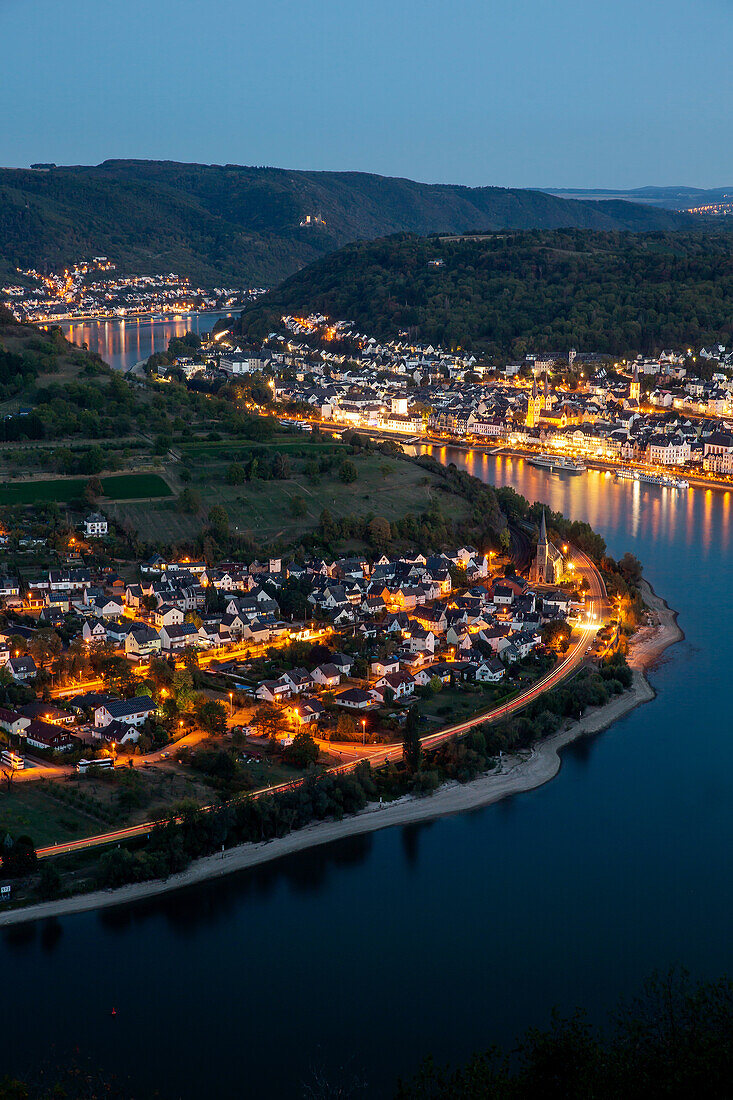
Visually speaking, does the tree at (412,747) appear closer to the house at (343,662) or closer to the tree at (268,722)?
the tree at (268,722)

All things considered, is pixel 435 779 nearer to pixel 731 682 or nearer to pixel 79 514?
pixel 731 682

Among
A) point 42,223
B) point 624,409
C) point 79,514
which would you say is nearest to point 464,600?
point 79,514

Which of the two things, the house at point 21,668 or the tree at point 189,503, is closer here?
the house at point 21,668

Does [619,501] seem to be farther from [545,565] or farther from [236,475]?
[236,475]

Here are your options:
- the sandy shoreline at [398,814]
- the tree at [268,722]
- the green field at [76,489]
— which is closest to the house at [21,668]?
the tree at [268,722]

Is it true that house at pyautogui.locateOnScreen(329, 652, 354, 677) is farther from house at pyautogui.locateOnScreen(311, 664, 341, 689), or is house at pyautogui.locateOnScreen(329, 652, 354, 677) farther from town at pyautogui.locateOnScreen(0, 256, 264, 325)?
town at pyautogui.locateOnScreen(0, 256, 264, 325)

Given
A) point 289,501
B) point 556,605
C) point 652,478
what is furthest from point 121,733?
point 652,478

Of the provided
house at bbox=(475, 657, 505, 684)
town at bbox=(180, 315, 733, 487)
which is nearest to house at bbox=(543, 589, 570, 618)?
house at bbox=(475, 657, 505, 684)
